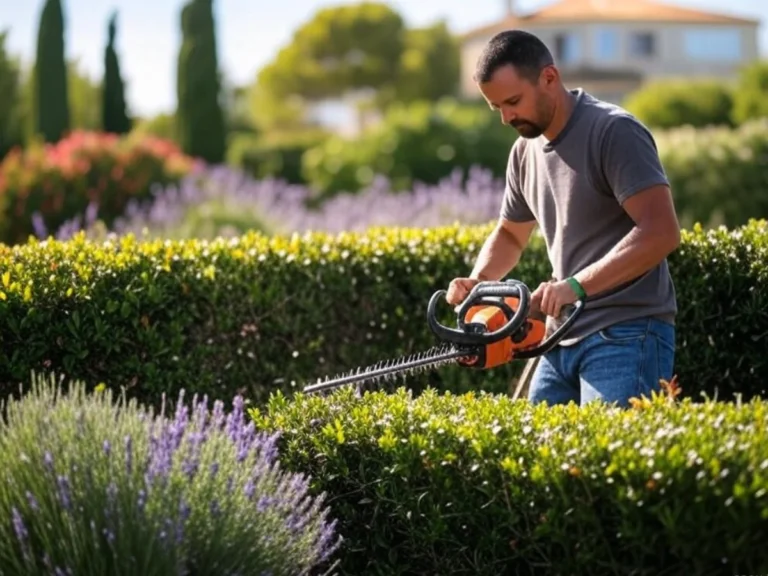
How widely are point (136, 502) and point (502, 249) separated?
6.55ft

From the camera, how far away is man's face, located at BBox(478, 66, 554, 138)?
4512mm

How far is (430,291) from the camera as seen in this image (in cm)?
684

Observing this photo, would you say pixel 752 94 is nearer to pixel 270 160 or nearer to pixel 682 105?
pixel 682 105

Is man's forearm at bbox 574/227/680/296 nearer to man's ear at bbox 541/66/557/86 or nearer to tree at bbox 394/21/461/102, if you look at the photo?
man's ear at bbox 541/66/557/86

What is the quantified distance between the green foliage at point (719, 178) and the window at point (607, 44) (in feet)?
149

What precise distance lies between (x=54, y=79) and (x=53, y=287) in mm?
27650

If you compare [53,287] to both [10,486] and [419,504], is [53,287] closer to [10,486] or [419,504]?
[10,486]

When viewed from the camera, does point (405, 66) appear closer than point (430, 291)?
No

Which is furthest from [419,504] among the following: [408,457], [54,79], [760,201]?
[54,79]

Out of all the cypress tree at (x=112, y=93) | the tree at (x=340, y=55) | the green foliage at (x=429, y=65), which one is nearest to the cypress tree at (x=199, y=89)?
the cypress tree at (x=112, y=93)

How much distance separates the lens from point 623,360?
15.0ft

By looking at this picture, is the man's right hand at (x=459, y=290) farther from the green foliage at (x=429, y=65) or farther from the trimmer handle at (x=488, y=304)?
the green foliage at (x=429, y=65)

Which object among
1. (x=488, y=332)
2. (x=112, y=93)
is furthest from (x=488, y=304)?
(x=112, y=93)

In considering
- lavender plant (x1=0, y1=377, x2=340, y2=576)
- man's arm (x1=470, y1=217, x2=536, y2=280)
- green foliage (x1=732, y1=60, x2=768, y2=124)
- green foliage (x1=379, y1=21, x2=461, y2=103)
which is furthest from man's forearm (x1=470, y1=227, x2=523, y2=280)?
green foliage (x1=379, y1=21, x2=461, y2=103)
